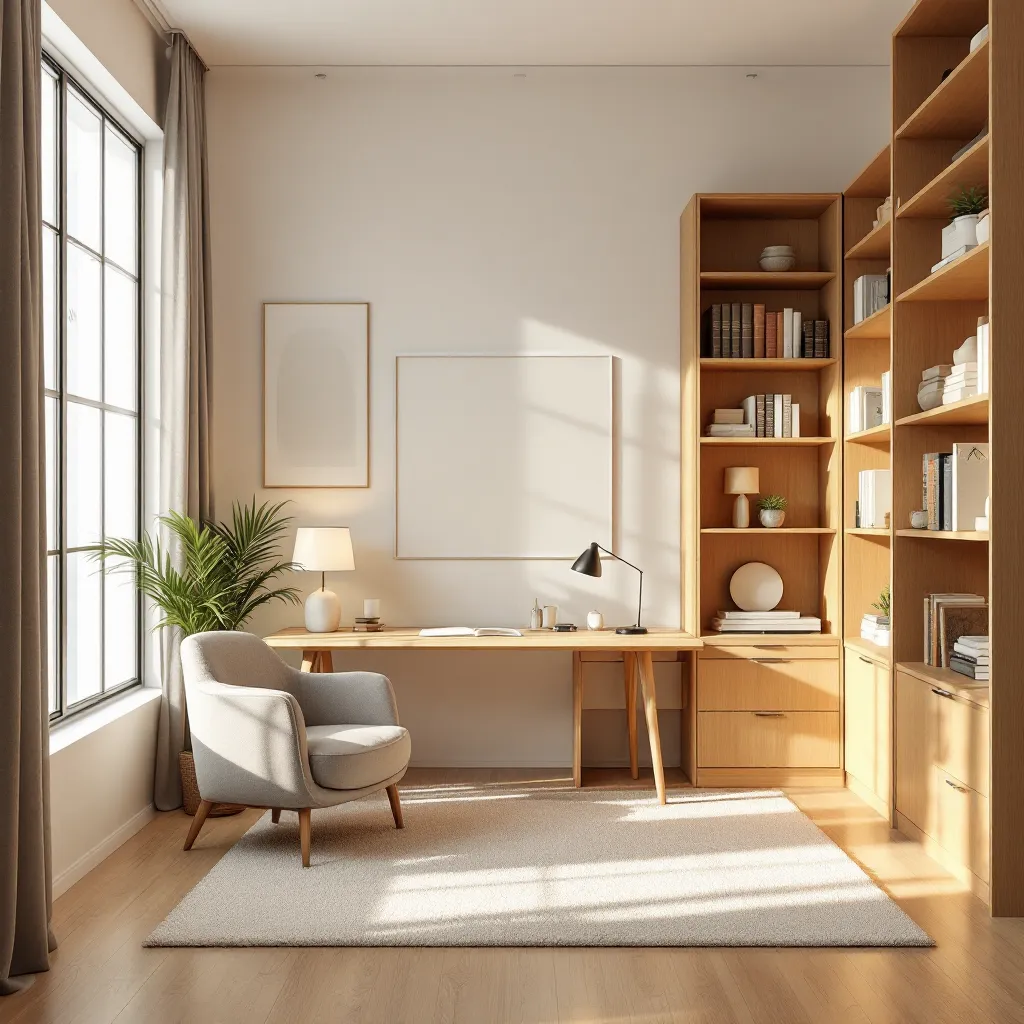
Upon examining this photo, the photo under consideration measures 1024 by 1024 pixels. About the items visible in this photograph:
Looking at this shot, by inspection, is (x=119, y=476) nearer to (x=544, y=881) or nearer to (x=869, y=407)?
(x=544, y=881)

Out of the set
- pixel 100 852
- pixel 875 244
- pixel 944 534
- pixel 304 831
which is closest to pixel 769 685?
pixel 944 534

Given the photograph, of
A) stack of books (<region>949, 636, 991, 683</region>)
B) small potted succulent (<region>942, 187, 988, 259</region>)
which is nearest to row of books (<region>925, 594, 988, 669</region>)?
stack of books (<region>949, 636, 991, 683</region>)

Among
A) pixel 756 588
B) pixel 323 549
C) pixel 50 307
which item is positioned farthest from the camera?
pixel 756 588

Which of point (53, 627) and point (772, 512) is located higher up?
point (772, 512)

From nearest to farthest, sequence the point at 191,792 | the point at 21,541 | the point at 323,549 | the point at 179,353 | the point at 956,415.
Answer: the point at 21,541 < the point at 956,415 < the point at 191,792 < the point at 179,353 < the point at 323,549

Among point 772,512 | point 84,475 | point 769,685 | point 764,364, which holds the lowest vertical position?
point 769,685

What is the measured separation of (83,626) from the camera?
4039mm

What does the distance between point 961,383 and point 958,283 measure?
1.28ft

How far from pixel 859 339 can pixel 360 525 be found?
2459 millimetres

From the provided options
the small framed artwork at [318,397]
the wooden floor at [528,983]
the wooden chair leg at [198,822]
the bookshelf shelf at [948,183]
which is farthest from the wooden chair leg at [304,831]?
the bookshelf shelf at [948,183]

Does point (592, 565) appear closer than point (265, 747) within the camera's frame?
No

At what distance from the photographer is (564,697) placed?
5035 mm

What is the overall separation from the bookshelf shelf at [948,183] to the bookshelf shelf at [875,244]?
0.17 meters

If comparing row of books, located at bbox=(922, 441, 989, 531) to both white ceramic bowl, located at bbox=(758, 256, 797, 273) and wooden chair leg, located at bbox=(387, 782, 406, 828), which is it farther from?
wooden chair leg, located at bbox=(387, 782, 406, 828)
